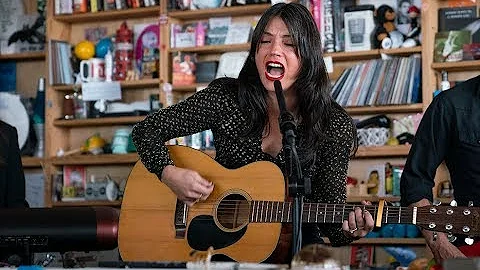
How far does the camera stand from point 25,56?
219 inches

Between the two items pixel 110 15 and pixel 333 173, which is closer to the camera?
pixel 333 173

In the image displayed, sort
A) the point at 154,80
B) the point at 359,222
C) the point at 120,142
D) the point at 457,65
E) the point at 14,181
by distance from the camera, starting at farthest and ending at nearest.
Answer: the point at 120,142 < the point at 154,80 < the point at 457,65 < the point at 14,181 < the point at 359,222

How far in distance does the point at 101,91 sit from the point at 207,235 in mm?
2669

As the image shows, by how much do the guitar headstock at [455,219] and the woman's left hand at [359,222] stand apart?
179mm

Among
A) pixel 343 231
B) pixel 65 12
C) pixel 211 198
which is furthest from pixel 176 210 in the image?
pixel 65 12

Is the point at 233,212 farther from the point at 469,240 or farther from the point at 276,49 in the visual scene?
the point at 469,240

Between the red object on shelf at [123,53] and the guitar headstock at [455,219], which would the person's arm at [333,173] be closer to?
the guitar headstock at [455,219]

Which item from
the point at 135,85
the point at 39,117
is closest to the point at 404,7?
the point at 135,85

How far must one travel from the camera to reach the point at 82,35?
5.63m

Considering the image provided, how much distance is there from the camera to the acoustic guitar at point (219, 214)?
2.62 metres

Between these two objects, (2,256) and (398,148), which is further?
(398,148)

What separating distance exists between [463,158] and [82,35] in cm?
316

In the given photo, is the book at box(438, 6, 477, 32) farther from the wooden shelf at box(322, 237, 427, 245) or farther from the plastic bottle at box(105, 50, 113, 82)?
the plastic bottle at box(105, 50, 113, 82)

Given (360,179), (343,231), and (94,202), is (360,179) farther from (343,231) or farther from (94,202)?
(343,231)
